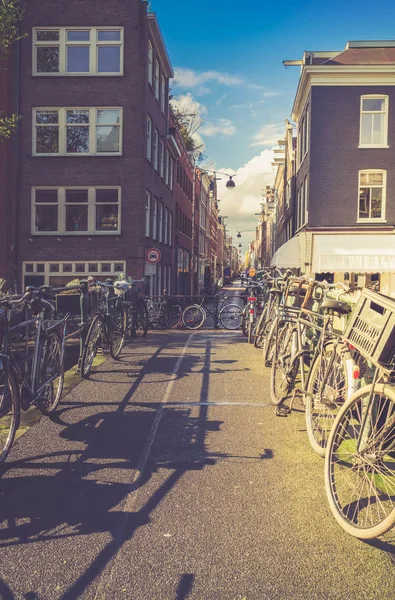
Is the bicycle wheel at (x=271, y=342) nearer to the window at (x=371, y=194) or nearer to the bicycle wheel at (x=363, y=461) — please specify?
the bicycle wheel at (x=363, y=461)

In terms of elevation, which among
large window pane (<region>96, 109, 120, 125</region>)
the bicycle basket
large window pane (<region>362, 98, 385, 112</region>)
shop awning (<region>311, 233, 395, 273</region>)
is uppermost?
large window pane (<region>362, 98, 385, 112</region>)

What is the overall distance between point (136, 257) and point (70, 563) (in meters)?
18.9

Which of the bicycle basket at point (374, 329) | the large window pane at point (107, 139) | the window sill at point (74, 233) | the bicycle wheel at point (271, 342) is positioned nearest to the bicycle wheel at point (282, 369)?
the bicycle wheel at point (271, 342)

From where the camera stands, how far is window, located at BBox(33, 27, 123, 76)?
21.5 m

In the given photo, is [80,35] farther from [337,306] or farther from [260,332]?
[337,306]

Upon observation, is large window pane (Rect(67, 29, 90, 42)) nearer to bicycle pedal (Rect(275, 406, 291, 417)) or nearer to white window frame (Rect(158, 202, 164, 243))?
white window frame (Rect(158, 202, 164, 243))

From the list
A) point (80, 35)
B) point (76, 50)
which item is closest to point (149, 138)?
point (76, 50)

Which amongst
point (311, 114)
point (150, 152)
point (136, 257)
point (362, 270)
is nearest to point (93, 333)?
point (362, 270)

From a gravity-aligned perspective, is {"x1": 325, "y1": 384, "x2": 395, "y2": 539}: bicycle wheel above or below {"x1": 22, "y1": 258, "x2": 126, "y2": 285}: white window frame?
below

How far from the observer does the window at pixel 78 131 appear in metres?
21.5

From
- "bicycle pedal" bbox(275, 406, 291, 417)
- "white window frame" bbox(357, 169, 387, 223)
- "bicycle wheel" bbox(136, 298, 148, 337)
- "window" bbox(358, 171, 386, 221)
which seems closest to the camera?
"bicycle pedal" bbox(275, 406, 291, 417)

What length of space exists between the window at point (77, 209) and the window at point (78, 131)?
1.50m

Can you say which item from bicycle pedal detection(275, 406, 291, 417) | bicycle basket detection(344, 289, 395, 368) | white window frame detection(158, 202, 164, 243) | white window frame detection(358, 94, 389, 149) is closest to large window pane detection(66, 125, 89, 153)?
white window frame detection(158, 202, 164, 243)

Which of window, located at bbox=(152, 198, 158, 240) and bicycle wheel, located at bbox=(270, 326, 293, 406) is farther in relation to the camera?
window, located at bbox=(152, 198, 158, 240)
